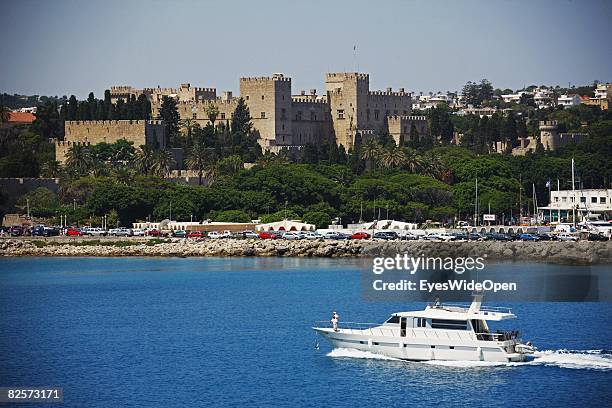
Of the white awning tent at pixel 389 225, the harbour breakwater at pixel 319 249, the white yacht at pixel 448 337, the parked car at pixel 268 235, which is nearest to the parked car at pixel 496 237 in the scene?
the harbour breakwater at pixel 319 249

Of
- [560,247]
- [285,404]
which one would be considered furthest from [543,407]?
[560,247]

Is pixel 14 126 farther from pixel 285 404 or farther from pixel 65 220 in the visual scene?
pixel 285 404

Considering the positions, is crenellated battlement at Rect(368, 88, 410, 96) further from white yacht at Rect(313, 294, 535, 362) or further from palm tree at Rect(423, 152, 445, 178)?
white yacht at Rect(313, 294, 535, 362)

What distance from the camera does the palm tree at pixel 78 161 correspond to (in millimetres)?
99562

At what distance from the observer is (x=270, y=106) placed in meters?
119

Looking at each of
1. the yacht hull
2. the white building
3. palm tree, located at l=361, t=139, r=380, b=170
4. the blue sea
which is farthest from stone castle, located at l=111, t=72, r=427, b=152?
the yacht hull

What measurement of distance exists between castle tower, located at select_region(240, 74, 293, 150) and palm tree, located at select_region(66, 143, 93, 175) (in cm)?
2058

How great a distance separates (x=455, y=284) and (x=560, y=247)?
21261mm

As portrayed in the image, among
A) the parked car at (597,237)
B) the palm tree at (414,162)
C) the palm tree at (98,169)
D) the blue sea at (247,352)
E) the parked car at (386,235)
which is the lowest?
the blue sea at (247,352)

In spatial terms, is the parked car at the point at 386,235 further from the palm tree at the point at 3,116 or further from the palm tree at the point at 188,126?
the palm tree at the point at 3,116

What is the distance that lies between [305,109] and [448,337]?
8654 cm

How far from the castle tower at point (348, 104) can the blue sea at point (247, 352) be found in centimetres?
6116

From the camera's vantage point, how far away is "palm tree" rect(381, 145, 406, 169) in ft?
351

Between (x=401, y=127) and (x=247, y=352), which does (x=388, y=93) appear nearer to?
(x=401, y=127)
